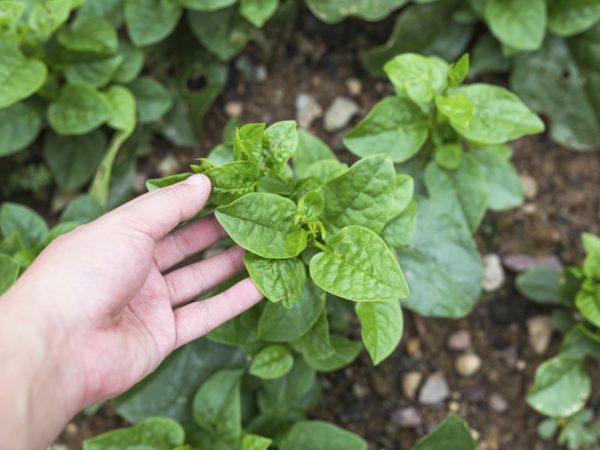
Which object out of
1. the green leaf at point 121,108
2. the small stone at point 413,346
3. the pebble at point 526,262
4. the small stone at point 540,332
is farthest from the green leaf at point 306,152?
the small stone at point 540,332

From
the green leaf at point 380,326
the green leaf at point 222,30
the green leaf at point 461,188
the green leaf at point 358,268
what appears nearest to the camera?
the green leaf at point 358,268

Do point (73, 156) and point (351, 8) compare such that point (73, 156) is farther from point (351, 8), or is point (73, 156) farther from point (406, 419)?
point (406, 419)

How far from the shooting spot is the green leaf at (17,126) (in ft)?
7.13

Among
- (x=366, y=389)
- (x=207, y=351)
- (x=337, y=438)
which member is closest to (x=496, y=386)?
(x=366, y=389)

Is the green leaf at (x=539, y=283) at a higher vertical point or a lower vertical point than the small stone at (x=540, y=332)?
higher

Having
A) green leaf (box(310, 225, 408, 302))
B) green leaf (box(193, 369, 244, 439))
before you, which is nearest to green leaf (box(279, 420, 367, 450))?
green leaf (box(193, 369, 244, 439))

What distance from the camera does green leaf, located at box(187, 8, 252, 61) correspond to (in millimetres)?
2332

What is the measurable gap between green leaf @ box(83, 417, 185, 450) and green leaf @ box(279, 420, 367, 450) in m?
0.31

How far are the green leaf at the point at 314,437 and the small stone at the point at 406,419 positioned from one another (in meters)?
0.43

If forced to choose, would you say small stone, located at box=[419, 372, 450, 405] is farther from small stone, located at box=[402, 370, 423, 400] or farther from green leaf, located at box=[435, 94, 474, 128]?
green leaf, located at box=[435, 94, 474, 128]

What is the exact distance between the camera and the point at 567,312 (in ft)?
7.59

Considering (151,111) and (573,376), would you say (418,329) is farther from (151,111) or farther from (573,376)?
(151,111)

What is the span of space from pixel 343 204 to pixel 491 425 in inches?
46.3

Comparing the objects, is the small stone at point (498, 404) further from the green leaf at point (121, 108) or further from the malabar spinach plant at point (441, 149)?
the green leaf at point (121, 108)
